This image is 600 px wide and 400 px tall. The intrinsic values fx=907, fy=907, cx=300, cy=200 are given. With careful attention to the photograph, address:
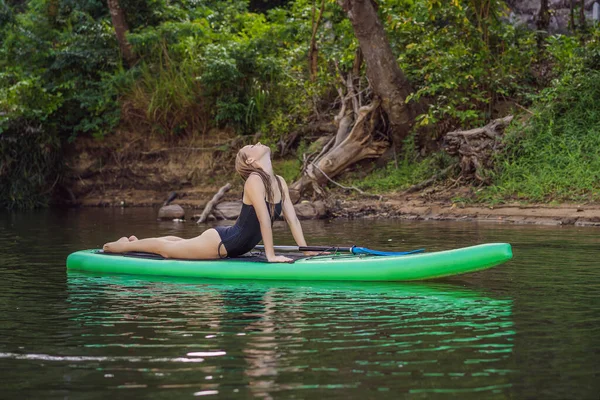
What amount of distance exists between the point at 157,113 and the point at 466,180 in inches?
327

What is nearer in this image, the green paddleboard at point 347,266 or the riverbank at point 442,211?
the green paddleboard at point 347,266

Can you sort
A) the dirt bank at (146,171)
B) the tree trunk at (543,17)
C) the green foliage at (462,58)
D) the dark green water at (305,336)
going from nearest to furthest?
the dark green water at (305,336), the green foliage at (462,58), the tree trunk at (543,17), the dirt bank at (146,171)

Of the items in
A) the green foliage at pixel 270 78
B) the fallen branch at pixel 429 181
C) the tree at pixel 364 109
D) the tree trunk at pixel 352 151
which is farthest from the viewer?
the tree trunk at pixel 352 151

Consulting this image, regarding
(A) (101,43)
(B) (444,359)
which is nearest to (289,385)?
(B) (444,359)

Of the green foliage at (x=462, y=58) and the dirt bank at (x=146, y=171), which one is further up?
the green foliage at (x=462, y=58)

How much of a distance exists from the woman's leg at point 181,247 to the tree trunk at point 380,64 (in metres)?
8.75

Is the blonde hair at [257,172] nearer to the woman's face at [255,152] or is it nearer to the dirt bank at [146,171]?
the woman's face at [255,152]

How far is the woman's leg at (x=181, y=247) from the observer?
7.88m

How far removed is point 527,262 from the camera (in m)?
8.55

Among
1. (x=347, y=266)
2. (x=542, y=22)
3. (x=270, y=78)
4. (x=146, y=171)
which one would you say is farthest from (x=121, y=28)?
(x=347, y=266)

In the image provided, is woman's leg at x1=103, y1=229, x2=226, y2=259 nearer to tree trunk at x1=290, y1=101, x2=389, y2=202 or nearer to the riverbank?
the riverbank

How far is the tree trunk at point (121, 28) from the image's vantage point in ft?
67.8

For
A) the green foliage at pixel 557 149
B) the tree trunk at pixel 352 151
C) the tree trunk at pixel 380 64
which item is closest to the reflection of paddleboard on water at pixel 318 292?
the green foliage at pixel 557 149

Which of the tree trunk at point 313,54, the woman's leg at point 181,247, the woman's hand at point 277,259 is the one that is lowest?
the woman's hand at point 277,259
